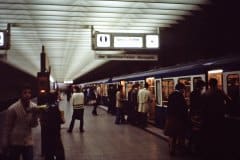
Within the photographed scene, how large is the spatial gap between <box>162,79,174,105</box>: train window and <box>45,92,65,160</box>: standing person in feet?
21.9

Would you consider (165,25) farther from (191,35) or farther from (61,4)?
(61,4)

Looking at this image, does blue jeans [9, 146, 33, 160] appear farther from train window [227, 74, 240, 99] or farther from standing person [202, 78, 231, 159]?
train window [227, 74, 240, 99]

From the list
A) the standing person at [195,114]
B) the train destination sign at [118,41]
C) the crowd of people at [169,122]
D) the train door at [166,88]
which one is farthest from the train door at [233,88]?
the train door at [166,88]

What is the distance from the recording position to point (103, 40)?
33.7ft

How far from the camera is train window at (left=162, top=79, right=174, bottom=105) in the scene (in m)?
13.3

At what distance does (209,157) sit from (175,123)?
2.90 m

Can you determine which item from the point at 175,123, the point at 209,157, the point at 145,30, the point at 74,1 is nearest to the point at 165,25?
the point at 145,30

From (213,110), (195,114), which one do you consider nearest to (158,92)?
(195,114)

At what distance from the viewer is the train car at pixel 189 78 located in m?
8.71

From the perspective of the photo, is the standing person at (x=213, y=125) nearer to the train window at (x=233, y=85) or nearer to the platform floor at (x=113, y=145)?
the platform floor at (x=113, y=145)

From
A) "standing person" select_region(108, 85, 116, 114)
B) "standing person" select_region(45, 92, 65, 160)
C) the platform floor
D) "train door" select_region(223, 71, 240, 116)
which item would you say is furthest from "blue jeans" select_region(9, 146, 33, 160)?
"standing person" select_region(108, 85, 116, 114)

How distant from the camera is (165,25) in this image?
13.3 meters

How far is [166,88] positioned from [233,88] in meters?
5.27

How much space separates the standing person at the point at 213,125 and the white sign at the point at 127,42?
4.85 m
